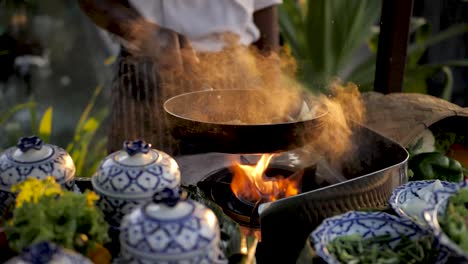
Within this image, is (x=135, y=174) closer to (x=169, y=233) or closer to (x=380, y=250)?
(x=169, y=233)

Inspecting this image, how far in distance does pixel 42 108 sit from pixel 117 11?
362 cm

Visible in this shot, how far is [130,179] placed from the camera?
1.45 meters

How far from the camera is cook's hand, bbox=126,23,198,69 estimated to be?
2.44 metres

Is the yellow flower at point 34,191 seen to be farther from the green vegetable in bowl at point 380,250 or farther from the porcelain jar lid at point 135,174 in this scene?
the green vegetable in bowl at point 380,250

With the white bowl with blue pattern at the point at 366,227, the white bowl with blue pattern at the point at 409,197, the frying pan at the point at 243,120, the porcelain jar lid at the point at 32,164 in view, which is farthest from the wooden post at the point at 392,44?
the porcelain jar lid at the point at 32,164

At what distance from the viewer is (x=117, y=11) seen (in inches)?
103

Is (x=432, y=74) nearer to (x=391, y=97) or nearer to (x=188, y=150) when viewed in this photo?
(x=391, y=97)

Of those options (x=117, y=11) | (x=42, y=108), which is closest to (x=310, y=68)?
(x=117, y=11)

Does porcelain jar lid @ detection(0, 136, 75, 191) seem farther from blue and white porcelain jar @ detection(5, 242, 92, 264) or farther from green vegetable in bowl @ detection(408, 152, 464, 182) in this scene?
green vegetable in bowl @ detection(408, 152, 464, 182)

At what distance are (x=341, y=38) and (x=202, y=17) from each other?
7.21 ft

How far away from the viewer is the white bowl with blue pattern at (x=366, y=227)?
4.91ft

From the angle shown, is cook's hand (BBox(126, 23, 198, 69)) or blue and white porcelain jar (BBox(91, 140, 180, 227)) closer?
blue and white porcelain jar (BBox(91, 140, 180, 227))

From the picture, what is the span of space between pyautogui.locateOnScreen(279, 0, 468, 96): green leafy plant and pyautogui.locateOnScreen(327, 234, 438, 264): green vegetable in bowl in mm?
3051

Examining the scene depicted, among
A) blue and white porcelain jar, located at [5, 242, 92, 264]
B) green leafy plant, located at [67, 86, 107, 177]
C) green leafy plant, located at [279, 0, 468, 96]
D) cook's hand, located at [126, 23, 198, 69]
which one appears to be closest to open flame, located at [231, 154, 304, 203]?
cook's hand, located at [126, 23, 198, 69]
